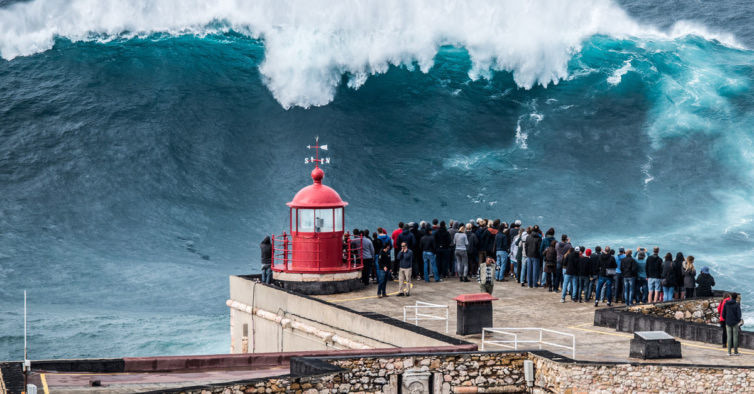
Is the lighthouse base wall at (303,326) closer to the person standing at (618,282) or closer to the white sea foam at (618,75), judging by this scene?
the person standing at (618,282)

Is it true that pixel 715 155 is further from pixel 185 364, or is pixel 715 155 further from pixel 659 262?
pixel 185 364

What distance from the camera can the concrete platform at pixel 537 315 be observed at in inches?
693

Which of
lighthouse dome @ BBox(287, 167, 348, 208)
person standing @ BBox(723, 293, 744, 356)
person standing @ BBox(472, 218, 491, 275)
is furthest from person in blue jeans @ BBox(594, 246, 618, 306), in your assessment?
lighthouse dome @ BBox(287, 167, 348, 208)

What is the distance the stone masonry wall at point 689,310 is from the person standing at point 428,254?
19.3 ft

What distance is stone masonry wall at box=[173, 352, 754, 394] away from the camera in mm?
15766

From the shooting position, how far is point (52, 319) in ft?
102

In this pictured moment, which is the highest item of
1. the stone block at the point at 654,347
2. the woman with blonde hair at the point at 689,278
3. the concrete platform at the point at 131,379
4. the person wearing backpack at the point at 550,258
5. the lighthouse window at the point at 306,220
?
the lighthouse window at the point at 306,220

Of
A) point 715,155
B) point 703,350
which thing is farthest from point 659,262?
point 715,155

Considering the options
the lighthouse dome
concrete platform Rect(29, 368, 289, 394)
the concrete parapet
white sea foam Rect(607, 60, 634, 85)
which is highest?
white sea foam Rect(607, 60, 634, 85)

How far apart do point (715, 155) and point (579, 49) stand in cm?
913

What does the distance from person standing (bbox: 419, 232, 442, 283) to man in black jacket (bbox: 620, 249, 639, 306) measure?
4.65m

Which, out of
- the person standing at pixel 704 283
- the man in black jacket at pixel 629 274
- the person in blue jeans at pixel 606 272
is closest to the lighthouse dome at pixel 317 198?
the person in blue jeans at pixel 606 272

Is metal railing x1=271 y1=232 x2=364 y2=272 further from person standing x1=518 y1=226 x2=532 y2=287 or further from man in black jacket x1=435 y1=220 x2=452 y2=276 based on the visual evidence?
person standing x1=518 y1=226 x2=532 y2=287

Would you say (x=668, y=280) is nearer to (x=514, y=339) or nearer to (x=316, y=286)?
(x=514, y=339)
